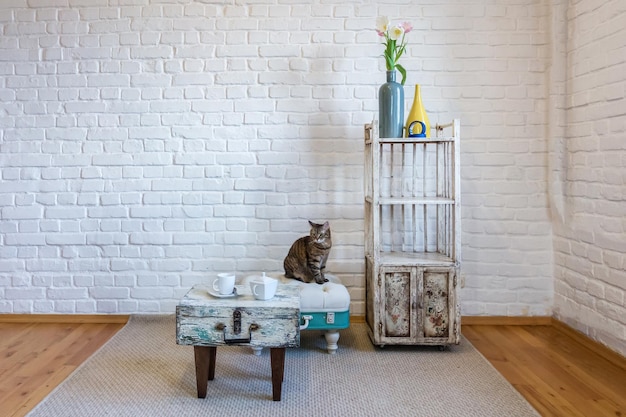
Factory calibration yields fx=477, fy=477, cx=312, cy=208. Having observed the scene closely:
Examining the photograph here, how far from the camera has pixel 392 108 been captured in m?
2.57

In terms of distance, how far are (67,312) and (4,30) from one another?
5.92ft

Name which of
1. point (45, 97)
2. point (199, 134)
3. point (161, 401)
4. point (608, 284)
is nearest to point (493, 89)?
point (608, 284)

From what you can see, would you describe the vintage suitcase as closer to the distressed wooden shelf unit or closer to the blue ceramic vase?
the distressed wooden shelf unit

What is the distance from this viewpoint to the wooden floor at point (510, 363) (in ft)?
6.35

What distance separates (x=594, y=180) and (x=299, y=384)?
188 centimetres

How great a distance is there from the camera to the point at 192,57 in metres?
2.95

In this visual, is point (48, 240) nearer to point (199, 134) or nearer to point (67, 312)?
point (67, 312)

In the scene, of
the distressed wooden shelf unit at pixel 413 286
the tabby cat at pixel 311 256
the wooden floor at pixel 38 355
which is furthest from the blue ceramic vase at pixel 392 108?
the wooden floor at pixel 38 355

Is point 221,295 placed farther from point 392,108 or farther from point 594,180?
point 594,180

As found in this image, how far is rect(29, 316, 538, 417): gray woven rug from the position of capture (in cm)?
188

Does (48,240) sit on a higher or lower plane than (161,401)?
higher

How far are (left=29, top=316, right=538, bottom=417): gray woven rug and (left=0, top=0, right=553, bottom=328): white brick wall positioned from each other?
588 millimetres

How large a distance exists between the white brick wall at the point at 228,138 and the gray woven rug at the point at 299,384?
59cm

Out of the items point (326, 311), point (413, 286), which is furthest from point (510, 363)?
point (326, 311)
